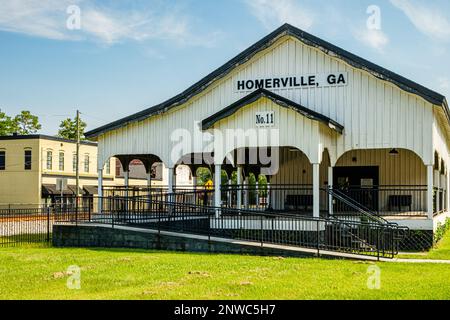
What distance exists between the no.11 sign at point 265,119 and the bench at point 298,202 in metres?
6.97

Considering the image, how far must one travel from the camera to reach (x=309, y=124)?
751 inches

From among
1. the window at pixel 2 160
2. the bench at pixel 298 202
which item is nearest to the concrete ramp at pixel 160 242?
the bench at pixel 298 202

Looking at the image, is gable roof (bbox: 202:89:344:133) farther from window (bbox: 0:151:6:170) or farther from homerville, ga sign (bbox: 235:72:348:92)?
window (bbox: 0:151:6:170)

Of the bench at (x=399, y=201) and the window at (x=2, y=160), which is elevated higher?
the window at (x=2, y=160)

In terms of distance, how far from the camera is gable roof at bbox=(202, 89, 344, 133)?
61.8 feet

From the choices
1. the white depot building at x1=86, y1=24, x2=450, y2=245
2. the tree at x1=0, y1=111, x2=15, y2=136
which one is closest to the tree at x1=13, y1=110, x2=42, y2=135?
the tree at x1=0, y1=111, x2=15, y2=136

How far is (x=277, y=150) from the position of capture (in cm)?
2441

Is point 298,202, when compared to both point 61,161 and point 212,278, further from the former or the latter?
point 61,161

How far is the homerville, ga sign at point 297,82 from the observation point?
2111 centimetres

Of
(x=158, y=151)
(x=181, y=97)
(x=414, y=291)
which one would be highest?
(x=181, y=97)

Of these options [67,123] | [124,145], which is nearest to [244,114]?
[124,145]

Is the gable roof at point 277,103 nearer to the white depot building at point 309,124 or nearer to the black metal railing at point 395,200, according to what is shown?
the white depot building at point 309,124
